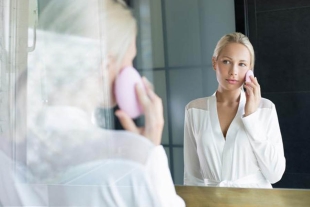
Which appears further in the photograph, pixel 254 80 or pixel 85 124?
pixel 85 124

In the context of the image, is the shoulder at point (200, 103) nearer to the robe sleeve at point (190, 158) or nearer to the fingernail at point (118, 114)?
the robe sleeve at point (190, 158)

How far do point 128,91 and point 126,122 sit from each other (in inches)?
2.5

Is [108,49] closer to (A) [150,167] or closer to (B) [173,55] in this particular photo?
(B) [173,55]

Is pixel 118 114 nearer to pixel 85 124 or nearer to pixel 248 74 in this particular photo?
pixel 85 124

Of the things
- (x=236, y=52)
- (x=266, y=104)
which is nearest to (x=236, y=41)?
(x=236, y=52)

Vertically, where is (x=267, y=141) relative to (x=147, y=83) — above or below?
below

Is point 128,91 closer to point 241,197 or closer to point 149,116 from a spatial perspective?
point 149,116

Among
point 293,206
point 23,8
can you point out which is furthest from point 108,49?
point 293,206

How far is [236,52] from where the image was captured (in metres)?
0.68

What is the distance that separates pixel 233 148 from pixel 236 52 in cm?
18

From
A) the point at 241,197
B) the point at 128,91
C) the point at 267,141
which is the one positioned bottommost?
the point at 241,197

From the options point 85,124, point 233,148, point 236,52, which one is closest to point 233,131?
point 233,148

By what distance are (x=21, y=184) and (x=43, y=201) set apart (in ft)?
0.22

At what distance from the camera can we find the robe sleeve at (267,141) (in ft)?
2.15
